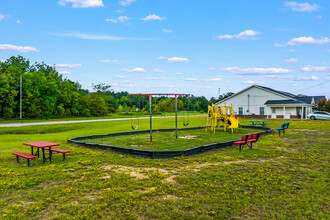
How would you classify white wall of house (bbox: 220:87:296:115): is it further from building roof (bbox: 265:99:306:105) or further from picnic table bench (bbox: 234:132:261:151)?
picnic table bench (bbox: 234:132:261:151)

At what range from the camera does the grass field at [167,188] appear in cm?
469

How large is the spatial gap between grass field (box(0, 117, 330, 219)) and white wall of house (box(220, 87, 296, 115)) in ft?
116

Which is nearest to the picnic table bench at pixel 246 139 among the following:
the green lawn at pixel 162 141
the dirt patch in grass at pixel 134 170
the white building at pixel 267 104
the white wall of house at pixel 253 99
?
the green lawn at pixel 162 141

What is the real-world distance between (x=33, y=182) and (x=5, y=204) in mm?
1345

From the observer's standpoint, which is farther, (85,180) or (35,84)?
(35,84)

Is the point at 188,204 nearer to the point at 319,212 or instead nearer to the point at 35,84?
the point at 319,212

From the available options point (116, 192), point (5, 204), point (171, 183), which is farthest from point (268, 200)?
point (5, 204)

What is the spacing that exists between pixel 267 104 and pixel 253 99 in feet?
9.81

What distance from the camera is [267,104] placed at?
41.2 m

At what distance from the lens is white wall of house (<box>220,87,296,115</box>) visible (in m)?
42.4

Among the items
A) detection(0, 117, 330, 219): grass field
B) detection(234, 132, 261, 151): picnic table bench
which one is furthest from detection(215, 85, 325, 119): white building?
detection(0, 117, 330, 219): grass field

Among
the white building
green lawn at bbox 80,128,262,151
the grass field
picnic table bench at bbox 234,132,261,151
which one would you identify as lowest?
the grass field

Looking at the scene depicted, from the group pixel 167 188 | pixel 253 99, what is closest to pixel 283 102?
pixel 253 99

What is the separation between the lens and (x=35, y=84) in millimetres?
44250
